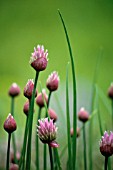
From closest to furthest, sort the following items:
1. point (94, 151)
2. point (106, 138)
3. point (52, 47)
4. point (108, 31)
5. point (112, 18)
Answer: point (106, 138) < point (94, 151) < point (52, 47) < point (108, 31) < point (112, 18)

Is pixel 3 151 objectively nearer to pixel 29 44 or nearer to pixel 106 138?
pixel 106 138

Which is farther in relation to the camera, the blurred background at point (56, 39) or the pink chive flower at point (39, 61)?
the blurred background at point (56, 39)

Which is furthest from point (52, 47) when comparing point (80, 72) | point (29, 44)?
point (80, 72)

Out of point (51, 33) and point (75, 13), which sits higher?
point (75, 13)

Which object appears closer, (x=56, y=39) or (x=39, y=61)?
(x=39, y=61)

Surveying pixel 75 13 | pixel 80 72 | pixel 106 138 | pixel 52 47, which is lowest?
pixel 106 138

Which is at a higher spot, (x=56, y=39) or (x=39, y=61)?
(x=56, y=39)

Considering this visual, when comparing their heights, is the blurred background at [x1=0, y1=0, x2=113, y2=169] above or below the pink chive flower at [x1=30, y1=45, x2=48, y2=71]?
above

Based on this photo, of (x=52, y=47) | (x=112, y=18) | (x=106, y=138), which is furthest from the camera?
(x=112, y=18)
